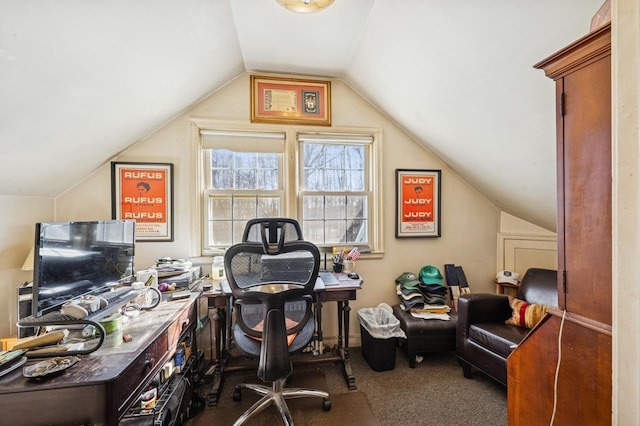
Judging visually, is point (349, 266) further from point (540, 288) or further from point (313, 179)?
point (540, 288)

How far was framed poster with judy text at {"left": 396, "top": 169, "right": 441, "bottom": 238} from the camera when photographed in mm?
2709

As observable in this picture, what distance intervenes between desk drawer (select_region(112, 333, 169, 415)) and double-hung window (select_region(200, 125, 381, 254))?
118 cm

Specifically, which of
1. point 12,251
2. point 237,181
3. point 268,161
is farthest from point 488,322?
point 12,251

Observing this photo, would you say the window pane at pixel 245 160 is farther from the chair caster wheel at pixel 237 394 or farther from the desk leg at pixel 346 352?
the chair caster wheel at pixel 237 394

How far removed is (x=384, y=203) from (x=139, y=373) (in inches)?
90.3

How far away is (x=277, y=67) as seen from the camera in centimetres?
239

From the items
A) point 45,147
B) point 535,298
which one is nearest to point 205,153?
point 45,147

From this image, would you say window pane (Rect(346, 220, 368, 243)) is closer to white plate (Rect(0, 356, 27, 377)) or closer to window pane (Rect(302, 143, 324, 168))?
window pane (Rect(302, 143, 324, 168))

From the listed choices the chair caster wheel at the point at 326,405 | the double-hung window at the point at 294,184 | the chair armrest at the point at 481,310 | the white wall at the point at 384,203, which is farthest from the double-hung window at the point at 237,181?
the chair armrest at the point at 481,310

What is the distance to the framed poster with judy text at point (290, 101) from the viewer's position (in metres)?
2.48

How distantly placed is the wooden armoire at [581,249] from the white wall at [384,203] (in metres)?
1.72

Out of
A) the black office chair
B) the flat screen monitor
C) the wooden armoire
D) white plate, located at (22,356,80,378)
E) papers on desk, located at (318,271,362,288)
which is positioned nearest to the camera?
the wooden armoire

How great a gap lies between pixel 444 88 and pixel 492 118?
1.36ft

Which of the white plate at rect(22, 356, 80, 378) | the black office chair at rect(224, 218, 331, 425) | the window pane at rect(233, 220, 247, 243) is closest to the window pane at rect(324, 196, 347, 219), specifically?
the window pane at rect(233, 220, 247, 243)
